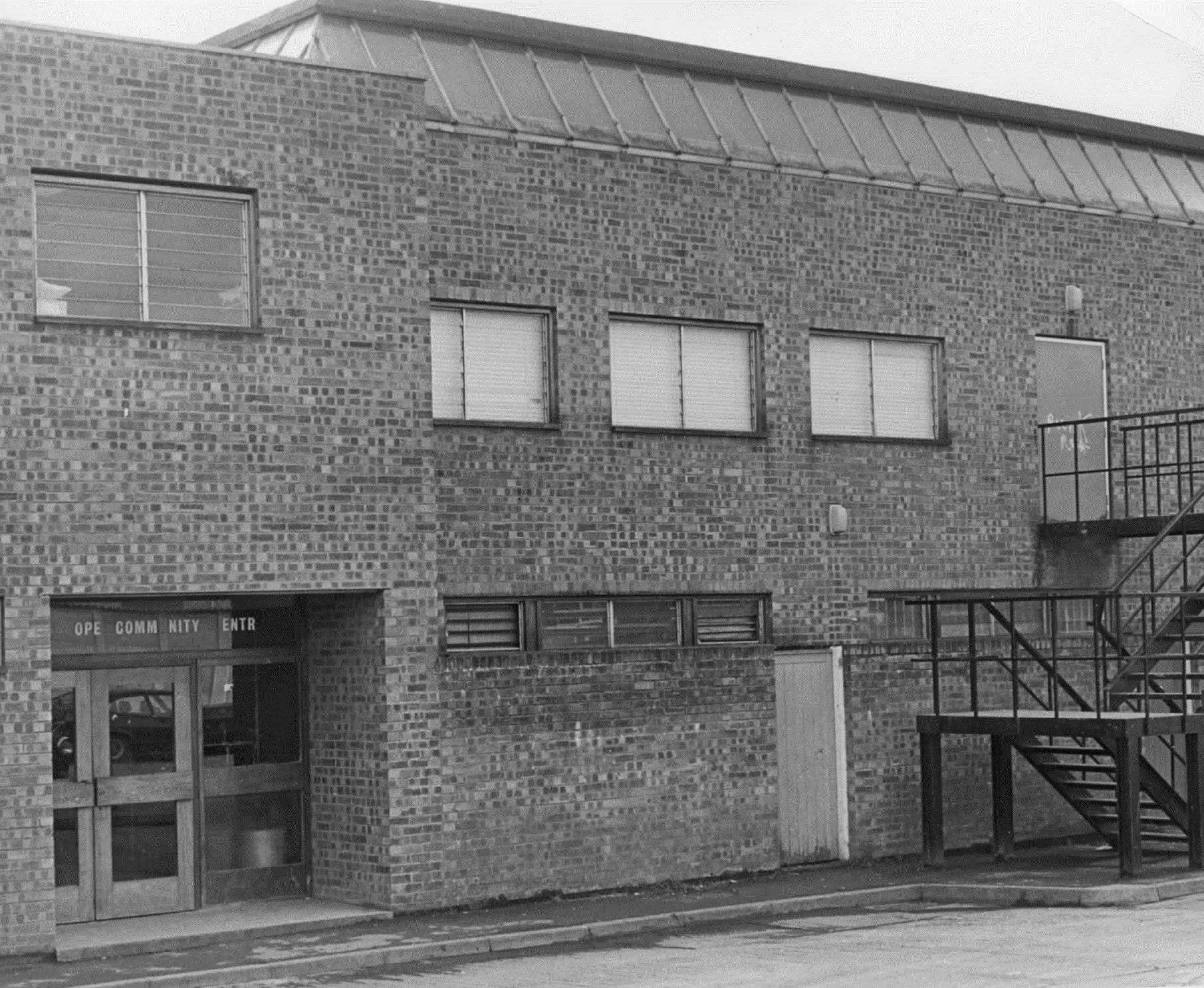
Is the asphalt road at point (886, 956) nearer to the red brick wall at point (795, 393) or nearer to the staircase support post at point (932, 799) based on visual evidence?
the staircase support post at point (932, 799)

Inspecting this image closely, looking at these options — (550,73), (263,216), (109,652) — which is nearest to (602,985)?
(109,652)

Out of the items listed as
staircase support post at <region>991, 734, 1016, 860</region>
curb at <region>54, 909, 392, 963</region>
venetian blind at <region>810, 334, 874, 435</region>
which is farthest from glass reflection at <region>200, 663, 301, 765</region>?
staircase support post at <region>991, 734, 1016, 860</region>

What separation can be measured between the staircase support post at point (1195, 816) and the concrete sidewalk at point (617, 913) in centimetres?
24

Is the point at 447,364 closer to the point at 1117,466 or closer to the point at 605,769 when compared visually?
the point at 605,769

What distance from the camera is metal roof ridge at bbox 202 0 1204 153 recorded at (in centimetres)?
1822

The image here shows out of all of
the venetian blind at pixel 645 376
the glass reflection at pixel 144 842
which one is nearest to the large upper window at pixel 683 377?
the venetian blind at pixel 645 376

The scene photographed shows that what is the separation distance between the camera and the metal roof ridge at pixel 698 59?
18219mm

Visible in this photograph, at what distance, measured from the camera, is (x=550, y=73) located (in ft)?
62.0

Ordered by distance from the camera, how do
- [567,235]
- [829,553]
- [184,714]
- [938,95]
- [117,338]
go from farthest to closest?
[938,95] → [829,553] → [567,235] → [184,714] → [117,338]

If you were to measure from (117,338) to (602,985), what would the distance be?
6337mm

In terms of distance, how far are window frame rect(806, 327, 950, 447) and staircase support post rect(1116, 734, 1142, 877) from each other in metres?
4.42

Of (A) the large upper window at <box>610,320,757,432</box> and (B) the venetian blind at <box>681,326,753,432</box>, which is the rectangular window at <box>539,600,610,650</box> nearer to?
(A) the large upper window at <box>610,320,757,432</box>

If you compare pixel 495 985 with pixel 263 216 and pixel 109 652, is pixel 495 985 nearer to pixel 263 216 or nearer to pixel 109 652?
pixel 109 652

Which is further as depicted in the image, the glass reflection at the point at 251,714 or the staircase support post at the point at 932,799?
the staircase support post at the point at 932,799
